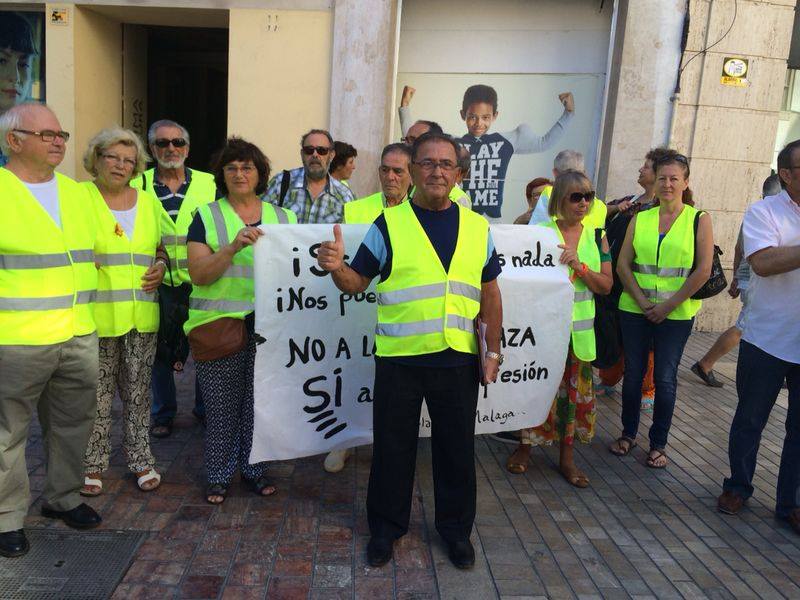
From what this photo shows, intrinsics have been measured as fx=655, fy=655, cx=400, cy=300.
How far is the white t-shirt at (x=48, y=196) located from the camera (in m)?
3.14

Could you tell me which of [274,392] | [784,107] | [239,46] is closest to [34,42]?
[239,46]

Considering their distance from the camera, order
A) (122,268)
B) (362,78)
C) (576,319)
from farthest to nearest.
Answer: (362,78), (576,319), (122,268)

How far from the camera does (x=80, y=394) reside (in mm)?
3389

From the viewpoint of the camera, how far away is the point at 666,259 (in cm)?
455

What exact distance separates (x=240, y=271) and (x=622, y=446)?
307cm

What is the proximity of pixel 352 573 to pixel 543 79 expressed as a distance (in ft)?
23.3

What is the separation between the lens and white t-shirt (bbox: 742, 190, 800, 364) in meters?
3.73

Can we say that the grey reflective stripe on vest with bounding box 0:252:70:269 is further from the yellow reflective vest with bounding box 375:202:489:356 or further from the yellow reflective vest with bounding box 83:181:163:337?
the yellow reflective vest with bounding box 375:202:489:356

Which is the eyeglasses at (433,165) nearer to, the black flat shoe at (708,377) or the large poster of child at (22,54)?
the black flat shoe at (708,377)

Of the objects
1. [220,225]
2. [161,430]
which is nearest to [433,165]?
[220,225]

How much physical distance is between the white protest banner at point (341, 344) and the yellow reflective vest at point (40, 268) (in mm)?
893

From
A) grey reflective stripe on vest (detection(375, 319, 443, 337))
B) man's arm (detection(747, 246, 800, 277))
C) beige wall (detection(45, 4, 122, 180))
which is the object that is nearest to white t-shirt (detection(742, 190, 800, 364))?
man's arm (detection(747, 246, 800, 277))

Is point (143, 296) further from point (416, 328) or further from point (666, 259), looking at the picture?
point (666, 259)

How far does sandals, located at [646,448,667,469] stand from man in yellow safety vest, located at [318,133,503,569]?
191 cm
